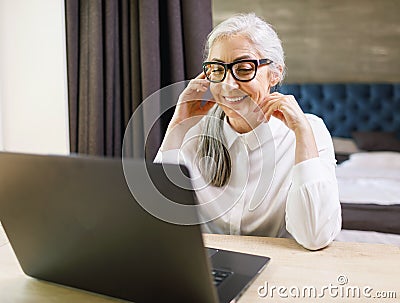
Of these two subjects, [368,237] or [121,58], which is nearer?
[368,237]

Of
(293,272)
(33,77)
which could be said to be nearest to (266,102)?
(293,272)

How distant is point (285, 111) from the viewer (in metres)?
1.20

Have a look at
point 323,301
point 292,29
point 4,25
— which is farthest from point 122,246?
point 292,29

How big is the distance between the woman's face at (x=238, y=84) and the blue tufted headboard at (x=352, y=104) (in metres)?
2.29

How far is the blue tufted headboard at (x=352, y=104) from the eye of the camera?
11.4 feet

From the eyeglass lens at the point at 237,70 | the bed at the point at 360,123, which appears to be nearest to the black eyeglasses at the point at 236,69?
the eyeglass lens at the point at 237,70

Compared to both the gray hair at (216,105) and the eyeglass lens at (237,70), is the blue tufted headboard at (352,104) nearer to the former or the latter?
the gray hair at (216,105)

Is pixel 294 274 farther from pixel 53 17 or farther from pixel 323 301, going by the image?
pixel 53 17

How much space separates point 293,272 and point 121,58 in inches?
52.1

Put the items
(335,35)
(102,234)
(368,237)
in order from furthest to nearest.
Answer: (335,35), (368,237), (102,234)

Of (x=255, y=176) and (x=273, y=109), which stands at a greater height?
(x=273, y=109)

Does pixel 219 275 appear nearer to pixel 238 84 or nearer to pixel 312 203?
pixel 312 203

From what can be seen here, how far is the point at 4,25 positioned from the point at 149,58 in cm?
66

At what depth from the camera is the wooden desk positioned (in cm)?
83
